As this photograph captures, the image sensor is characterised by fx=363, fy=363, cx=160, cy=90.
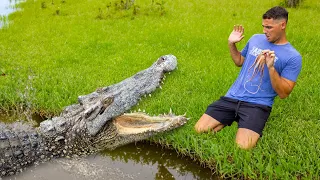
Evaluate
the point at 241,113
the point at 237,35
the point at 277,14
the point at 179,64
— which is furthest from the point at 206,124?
the point at 179,64

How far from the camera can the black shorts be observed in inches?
174

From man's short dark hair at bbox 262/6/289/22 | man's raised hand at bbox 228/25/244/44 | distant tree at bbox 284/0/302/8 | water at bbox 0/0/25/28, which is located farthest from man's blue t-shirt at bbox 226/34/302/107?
water at bbox 0/0/25/28

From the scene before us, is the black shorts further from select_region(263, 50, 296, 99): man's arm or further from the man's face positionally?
the man's face

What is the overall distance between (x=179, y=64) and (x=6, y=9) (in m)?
8.78

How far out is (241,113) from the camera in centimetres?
457

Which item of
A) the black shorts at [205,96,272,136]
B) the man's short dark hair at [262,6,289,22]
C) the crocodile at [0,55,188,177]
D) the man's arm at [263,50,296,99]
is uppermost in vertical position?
the man's short dark hair at [262,6,289,22]

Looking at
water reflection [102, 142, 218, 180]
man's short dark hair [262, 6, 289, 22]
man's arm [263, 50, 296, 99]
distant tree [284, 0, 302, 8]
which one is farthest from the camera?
distant tree [284, 0, 302, 8]

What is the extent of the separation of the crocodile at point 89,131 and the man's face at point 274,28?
1471 millimetres

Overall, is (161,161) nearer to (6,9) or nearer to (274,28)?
(274,28)

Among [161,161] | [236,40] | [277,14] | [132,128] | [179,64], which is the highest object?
[277,14]

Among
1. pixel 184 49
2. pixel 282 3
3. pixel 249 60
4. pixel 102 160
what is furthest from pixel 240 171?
pixel 282 3

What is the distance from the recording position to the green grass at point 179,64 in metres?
4.38

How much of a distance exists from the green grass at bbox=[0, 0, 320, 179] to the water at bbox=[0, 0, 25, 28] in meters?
0.36

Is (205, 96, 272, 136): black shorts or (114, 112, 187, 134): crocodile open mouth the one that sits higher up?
(205, 96, 272, 136): black shorts
